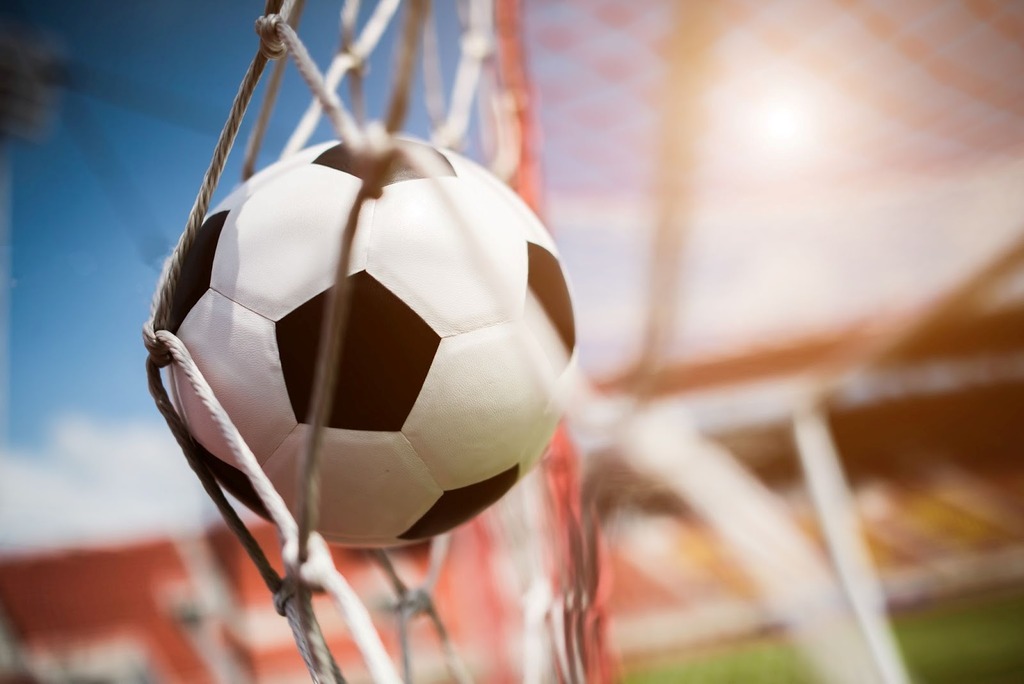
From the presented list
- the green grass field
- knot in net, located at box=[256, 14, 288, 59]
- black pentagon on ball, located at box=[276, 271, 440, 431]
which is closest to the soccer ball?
black pentagon on ball, located at box=[276, 271, 440, 431]

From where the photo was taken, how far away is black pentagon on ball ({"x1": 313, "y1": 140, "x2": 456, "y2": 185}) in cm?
60

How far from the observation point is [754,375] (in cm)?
578

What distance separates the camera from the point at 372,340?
55cm

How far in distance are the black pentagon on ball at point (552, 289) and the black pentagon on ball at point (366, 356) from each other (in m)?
0.14

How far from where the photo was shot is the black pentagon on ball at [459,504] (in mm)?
621

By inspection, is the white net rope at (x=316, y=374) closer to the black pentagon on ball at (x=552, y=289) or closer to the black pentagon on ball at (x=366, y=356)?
the black pentagon on ball at (x=366, y=356)

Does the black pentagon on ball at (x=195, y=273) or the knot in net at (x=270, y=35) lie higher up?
the knot in net at (x=270, y=35)

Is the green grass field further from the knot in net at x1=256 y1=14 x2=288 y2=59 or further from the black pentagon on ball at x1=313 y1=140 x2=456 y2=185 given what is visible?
the knot in net at x1=256 y1=14 x2=288 y2=59

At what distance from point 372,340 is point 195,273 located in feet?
0.61

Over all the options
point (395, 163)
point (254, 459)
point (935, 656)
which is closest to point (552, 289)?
point (395, 163)

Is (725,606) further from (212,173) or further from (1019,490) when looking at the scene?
(212,173)

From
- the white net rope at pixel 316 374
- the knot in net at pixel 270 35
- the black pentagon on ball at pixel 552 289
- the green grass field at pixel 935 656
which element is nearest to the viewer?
the white net rope at pixel 316 374

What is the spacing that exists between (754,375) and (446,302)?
565cm

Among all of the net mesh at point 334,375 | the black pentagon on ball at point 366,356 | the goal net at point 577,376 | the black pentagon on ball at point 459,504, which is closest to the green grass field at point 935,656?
the goal net at point 577,376
